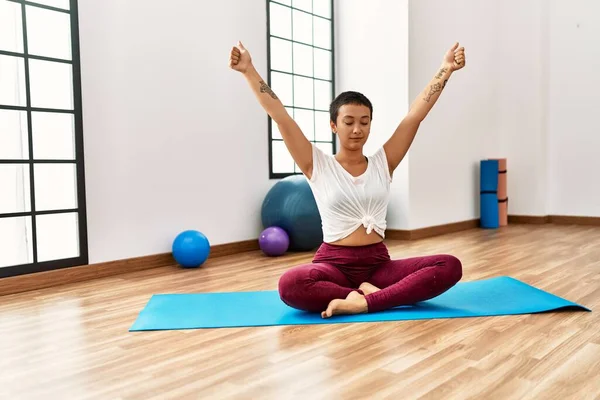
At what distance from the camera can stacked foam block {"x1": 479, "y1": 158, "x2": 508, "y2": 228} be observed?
5.75m

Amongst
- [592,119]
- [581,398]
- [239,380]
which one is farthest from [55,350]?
[592,119]

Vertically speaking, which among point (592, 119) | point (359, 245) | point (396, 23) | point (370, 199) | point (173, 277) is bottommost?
point (173, 277)

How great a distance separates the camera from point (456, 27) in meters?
5.55

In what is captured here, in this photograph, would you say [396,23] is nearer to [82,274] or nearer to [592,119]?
[592,119]

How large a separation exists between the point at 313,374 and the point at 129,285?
1.73 metres

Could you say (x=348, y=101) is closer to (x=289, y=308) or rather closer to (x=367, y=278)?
(x=367, y=278)

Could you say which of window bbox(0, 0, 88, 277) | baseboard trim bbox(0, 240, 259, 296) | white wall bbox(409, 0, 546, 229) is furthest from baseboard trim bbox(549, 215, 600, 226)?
window bbox(0, 0, 88, 277)

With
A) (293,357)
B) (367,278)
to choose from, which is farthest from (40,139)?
(293,357)

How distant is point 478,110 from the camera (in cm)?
595

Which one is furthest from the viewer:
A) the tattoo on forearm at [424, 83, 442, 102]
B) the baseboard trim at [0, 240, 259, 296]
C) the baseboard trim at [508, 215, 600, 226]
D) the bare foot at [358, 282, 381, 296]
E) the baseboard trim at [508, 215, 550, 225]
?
the baseboard trim at [508, 215, 550, 225]

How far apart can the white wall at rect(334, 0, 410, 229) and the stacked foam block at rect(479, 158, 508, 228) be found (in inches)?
50.4

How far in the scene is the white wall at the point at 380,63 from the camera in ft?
16.2

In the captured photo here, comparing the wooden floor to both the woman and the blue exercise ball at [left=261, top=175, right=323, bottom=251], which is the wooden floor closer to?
the woman

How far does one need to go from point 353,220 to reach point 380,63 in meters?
3.02
